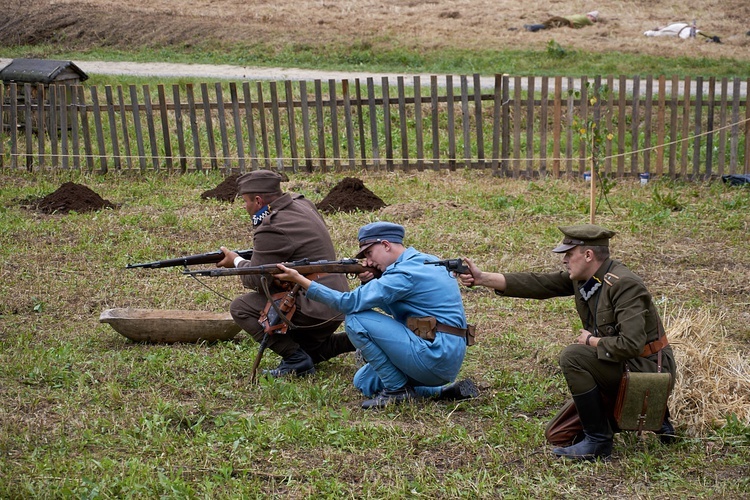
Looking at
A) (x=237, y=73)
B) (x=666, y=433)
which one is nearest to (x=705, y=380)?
(x=666, y=433)

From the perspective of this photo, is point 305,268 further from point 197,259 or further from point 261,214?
point 197,259

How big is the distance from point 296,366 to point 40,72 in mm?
12080

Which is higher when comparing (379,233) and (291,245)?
(379,233)

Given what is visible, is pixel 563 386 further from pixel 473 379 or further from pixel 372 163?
pixel 372 163

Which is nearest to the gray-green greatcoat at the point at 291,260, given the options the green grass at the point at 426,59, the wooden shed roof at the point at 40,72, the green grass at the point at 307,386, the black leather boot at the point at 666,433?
the green grass at the point at 307,386

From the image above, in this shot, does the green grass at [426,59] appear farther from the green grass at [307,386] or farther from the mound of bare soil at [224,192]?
the green grass at [307,386]

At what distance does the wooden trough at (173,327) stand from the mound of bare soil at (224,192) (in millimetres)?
4895

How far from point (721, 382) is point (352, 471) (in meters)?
2.54

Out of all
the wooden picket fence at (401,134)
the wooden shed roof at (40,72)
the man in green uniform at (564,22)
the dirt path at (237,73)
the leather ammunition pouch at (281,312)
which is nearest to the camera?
the leather ammunition pouch at (281,312)

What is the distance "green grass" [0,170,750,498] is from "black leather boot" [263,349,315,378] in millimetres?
183

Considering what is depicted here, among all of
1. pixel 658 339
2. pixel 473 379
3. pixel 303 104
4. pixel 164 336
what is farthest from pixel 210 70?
pixel 658 339

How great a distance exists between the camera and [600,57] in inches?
900

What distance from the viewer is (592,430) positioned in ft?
16.8

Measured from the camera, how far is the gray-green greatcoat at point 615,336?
4.95 metres
